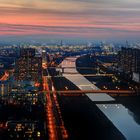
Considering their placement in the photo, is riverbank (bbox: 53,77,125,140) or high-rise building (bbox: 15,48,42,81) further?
high-rise building (bbox: 15,48,42,81)

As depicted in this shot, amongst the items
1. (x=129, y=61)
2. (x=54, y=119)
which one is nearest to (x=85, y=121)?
(x=54, y=119)

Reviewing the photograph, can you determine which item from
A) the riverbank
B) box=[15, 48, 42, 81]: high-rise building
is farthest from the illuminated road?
box=[15, 48, 42, 81]: high-rise building

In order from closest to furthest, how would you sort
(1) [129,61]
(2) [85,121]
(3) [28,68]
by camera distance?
(2) [85,121] → (3) [28,68] → (1) [129,61]

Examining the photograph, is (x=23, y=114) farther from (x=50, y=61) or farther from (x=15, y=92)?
(x=50, y=61)

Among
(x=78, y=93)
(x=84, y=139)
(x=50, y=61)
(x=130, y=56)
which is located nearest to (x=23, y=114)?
(x=84, y=139)

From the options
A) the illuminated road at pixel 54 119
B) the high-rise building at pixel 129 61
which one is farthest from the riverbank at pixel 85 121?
the high-rise building at pixel 129 61

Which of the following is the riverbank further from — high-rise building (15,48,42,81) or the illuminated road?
high-rise building (15,48,42,81)

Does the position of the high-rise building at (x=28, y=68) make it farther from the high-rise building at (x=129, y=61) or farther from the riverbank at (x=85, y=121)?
the riverbank at (x=85, y=121)

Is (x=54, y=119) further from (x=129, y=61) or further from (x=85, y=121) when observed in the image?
(x=129, y=61)
